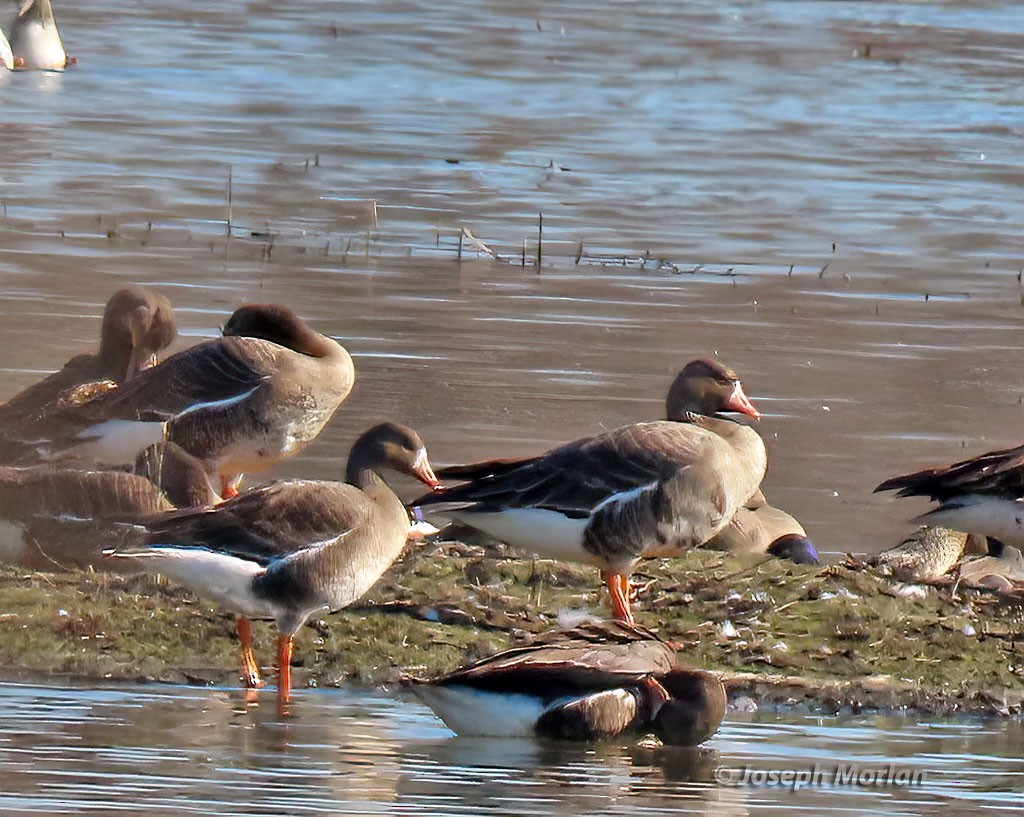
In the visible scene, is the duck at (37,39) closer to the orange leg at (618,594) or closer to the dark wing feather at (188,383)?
the dark wing feather at (188,383)

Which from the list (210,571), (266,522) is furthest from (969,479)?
(210,571)

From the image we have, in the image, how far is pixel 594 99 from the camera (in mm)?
25594

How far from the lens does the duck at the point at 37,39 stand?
25828mm

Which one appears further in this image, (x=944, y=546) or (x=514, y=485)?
(x=944, y=546)

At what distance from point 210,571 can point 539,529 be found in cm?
161

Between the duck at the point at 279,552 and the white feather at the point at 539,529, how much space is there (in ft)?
2.67

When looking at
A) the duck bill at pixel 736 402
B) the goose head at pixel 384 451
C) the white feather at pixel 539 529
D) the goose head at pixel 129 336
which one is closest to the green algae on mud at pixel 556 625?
the white feather at pixel 539 529

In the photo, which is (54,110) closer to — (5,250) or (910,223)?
(5,250)

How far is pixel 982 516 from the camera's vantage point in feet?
32.3

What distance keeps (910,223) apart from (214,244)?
247 inches

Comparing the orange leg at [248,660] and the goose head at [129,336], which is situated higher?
the goose head at [129,336]

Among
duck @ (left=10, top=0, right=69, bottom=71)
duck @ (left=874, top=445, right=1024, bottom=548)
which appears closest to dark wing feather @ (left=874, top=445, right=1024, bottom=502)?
duck @ (left=874, top=445, right=1024, bottom=548)

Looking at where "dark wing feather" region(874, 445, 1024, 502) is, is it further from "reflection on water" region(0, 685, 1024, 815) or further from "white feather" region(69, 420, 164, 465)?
"white feather" region(69, 420, 164, 465)

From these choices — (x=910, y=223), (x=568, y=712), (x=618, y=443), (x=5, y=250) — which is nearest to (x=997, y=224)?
(x=910, y=223)
